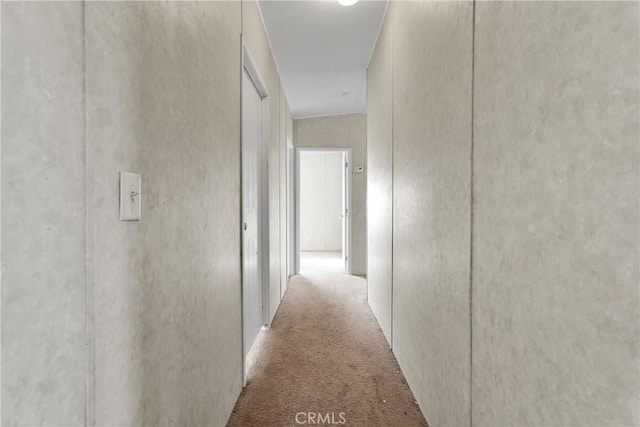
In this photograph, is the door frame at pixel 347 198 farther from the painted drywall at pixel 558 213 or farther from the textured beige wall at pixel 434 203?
the painted drywall at pixel 558 213

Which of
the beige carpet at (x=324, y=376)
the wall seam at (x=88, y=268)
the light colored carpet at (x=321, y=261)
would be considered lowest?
the beige carpet at (x=324, y=376)

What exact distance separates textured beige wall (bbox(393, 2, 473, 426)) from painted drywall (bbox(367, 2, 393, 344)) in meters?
0.32

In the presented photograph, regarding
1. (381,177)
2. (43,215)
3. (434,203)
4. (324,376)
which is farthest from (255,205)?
(43,215)

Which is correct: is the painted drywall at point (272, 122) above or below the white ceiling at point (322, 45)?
below

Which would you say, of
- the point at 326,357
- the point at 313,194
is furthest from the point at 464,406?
the point at 313,194

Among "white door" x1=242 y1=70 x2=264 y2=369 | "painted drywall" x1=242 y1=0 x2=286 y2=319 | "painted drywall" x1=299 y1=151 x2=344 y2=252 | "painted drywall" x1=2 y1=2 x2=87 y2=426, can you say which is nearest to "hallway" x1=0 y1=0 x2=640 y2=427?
"painted drywall" x1=2 y1=2 x2=87 y2=426

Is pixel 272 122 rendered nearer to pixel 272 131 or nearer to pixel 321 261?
pixel 272 131

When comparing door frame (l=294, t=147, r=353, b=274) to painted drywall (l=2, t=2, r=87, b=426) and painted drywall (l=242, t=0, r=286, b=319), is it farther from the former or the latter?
painted drywall (l=2, t=2, r=87, b=426)

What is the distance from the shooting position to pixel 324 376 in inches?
85.0

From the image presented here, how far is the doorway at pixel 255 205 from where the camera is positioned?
2.40 meters

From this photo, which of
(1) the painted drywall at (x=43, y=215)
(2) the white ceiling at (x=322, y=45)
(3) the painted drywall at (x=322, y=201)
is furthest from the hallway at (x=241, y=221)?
(3) the painted drywall at (x=322, y=201)

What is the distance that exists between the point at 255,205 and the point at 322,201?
5.45 meters

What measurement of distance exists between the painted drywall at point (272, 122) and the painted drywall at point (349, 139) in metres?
1.46

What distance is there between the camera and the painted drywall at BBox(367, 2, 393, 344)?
2582 mm
